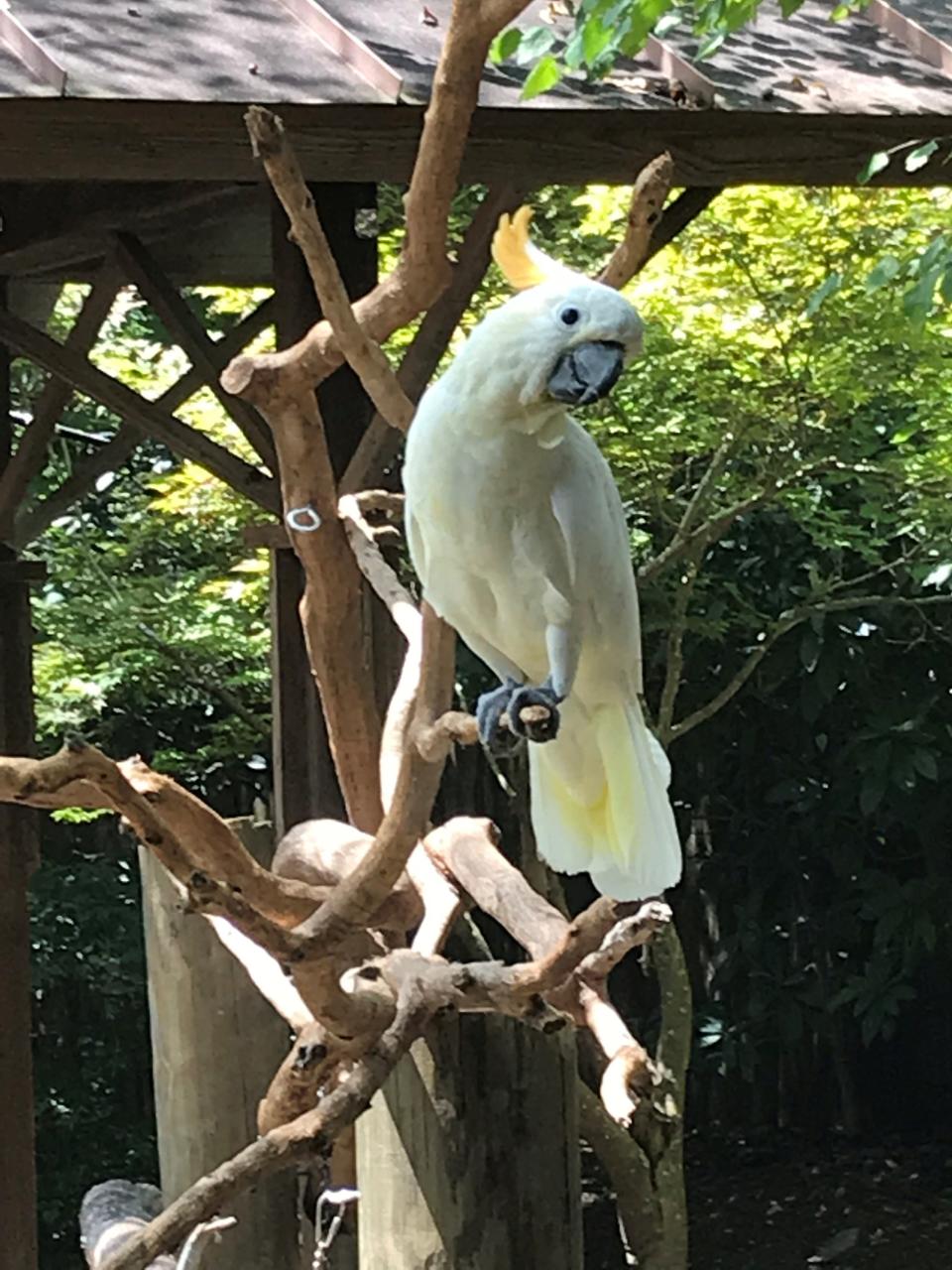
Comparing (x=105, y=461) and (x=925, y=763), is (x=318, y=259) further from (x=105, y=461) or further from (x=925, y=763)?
(x=925, y=763)

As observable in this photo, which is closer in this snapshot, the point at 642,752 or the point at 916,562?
the point at 642,752

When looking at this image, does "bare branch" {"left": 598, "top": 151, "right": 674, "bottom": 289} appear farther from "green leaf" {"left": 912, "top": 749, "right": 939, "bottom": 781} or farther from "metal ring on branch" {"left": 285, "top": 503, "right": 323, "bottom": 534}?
"green leaf" {"left": 912, "top": 749, "right": 939, "bottom": 781}

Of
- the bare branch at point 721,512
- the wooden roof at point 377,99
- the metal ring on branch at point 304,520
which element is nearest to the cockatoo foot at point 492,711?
the metal ring on branch at point 304,520

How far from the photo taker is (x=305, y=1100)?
1728 mm

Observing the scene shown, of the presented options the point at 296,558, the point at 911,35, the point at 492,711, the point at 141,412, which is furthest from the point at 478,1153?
the point at 911,35

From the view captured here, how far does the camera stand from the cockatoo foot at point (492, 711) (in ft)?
5.32

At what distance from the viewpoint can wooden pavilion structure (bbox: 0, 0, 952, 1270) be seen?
2107 mm

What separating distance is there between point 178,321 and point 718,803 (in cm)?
272

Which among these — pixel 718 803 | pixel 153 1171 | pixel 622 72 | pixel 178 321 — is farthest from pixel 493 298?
pixel 153 1171

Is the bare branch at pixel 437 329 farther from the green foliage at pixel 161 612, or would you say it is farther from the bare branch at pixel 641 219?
the green foliage at pixel 161 612

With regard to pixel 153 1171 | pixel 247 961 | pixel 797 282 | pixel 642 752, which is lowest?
pixel 153 1171

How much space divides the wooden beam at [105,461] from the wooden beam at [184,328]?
1.14 feet

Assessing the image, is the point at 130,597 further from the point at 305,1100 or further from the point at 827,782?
the point at 305,1100

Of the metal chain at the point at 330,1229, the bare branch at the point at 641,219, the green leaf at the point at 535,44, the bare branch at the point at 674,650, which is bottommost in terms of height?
the metal chain at the point at 330,1229
